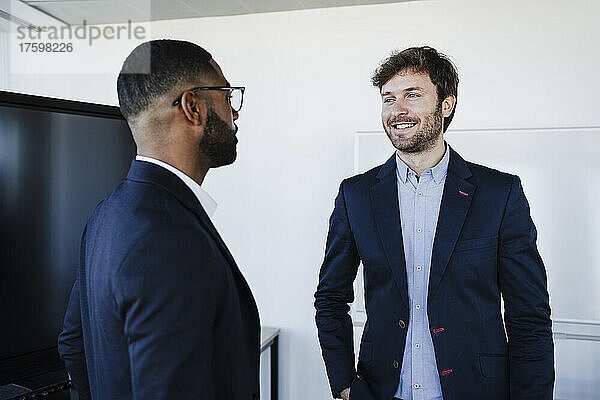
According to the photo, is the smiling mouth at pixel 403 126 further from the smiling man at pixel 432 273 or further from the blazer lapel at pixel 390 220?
the blazer lapel at pixel 390 220

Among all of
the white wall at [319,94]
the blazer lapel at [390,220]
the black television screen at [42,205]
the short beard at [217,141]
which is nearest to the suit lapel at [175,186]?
the short beard at [217,141]

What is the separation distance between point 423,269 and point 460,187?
28 cm

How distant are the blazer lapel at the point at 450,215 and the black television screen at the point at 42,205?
1363mm

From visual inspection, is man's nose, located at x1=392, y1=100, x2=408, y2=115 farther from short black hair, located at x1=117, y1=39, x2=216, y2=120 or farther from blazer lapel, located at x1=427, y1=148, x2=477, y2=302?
short black hair, located at x1=117, y1=39, x2=216, y2=120

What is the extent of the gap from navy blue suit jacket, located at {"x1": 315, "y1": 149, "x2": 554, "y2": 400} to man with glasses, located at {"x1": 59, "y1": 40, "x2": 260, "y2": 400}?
702 millimetres

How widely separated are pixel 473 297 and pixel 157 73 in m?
1.11

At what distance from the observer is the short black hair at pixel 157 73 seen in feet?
3.80

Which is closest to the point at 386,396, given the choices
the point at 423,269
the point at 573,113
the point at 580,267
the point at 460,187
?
the point at 423,269

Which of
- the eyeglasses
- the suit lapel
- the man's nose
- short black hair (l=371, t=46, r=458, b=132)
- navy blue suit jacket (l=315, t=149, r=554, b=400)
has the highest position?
short black hair (l=371, t=46, r=458, b=132)

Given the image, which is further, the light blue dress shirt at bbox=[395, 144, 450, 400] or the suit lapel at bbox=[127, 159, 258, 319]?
the light blue dress shirt at bbox=[395, 144, 450, 400]

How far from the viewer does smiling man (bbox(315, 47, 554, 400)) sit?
1.72 meters

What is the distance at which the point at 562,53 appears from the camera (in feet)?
9.71

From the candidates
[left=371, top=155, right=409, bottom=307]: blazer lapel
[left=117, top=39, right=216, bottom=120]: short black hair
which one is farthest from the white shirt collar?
[left=371, top=155, right=409, bottom=307]: blazer lapel

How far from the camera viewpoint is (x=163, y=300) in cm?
96
